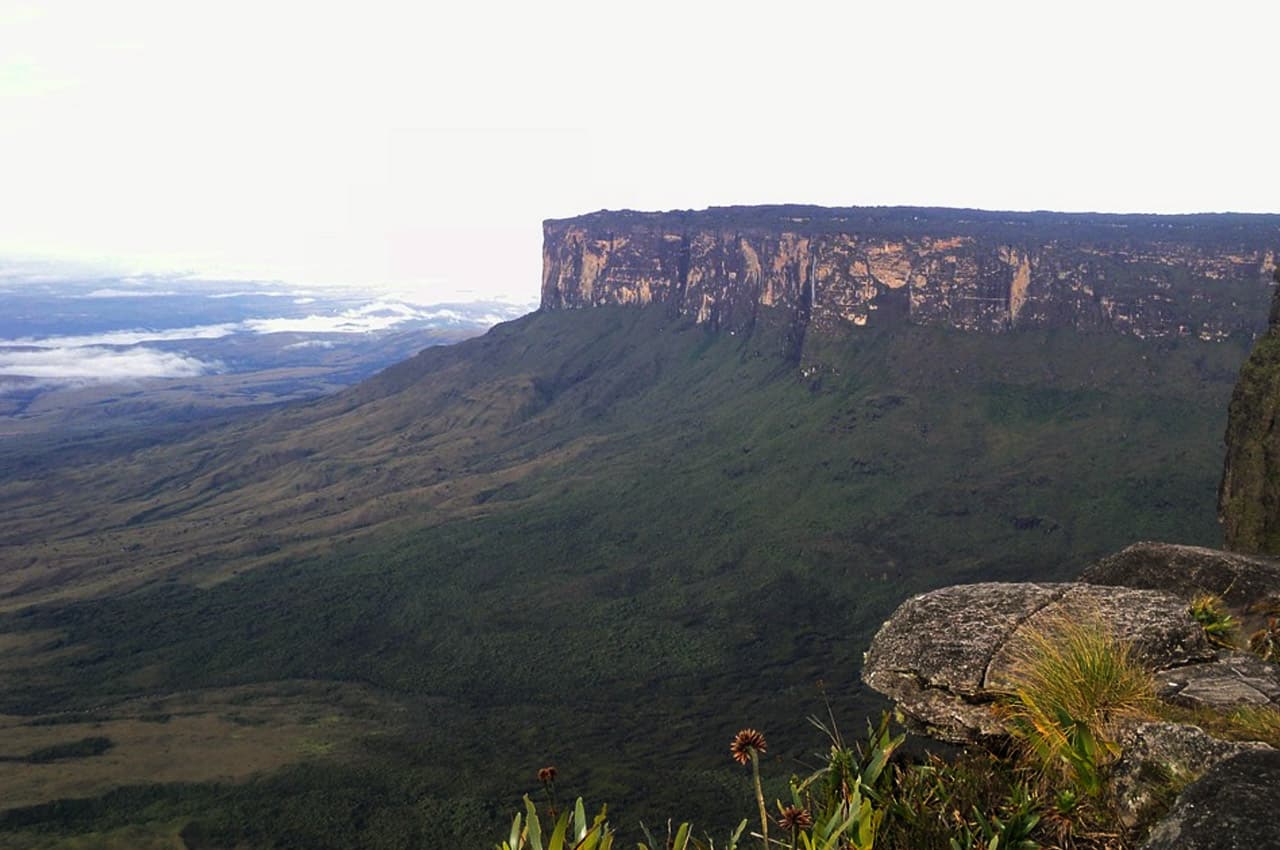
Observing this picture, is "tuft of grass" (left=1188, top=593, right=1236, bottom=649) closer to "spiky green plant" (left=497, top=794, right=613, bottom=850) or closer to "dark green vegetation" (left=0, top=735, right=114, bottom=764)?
"spiky green plant" (left=497, top=794, right=613, bottom=850)

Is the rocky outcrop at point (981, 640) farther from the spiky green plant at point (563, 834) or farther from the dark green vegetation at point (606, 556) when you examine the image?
the dark green vegetation at point (606, 556)

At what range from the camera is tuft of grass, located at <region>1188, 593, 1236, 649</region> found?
10664mm

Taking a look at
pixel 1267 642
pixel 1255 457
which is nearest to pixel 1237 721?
pixel 1267 642

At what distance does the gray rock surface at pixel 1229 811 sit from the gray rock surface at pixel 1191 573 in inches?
271

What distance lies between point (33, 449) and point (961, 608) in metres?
192

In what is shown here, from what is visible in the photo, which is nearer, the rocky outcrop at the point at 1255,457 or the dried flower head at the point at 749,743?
Answer: the dried flower head at the point at 749,743

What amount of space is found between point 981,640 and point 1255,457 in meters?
30.1

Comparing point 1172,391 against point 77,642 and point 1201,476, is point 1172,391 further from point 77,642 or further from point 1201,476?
point 77,642

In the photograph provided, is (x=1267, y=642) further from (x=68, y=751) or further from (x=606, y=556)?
(x=606, y=556)

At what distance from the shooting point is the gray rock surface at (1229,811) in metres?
6.06

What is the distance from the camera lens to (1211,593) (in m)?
13.3

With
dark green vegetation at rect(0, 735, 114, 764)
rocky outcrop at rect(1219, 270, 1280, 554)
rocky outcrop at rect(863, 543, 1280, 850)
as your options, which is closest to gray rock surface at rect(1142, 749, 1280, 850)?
rocky outcrop at rect(863, 543, 1280, 850)

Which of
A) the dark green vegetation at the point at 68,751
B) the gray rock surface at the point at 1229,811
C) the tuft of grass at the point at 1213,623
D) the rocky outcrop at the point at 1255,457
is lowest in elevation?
the dark green vegetation at the point at 68,751

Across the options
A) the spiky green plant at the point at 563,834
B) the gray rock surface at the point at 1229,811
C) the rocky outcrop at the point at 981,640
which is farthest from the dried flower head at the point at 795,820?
the rocky outcrop at the point at 981,640
